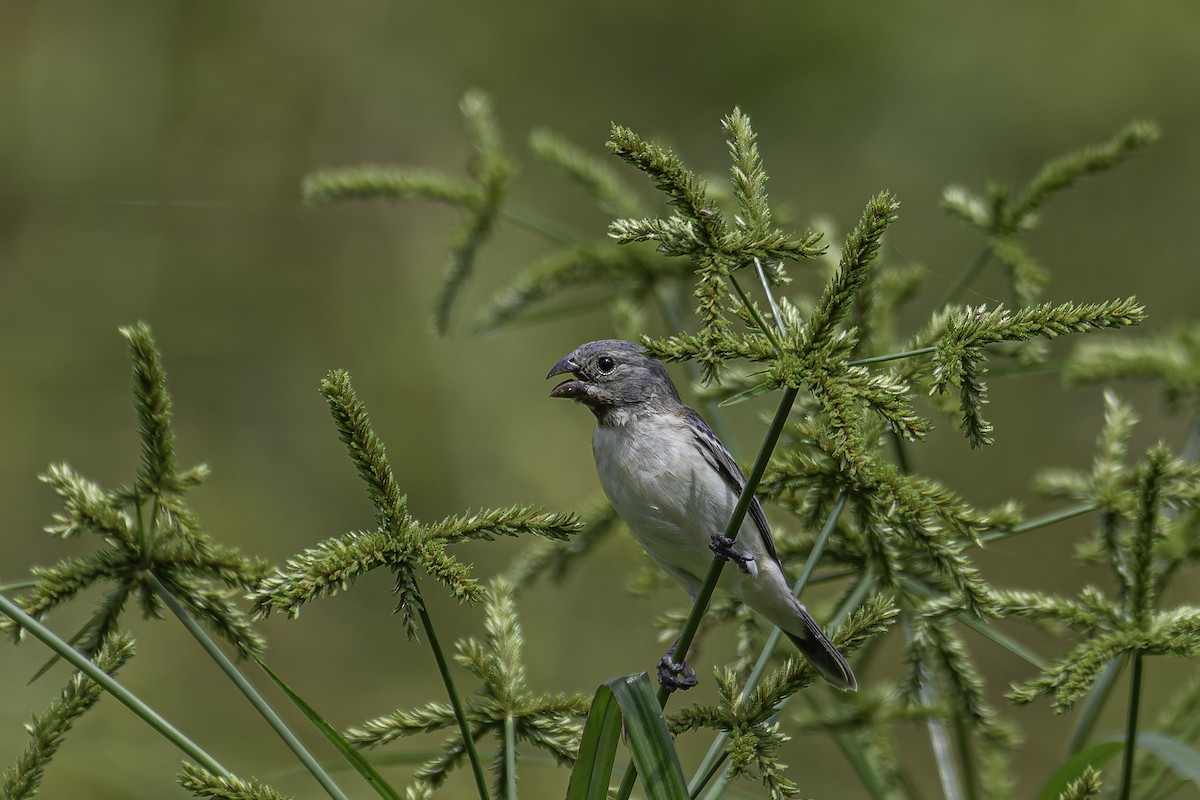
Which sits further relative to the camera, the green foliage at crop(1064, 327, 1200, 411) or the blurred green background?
the blurred green background

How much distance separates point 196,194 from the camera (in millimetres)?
6676

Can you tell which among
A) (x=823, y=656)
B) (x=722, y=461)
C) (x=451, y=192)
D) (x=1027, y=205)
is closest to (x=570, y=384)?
(x=722, y=461)

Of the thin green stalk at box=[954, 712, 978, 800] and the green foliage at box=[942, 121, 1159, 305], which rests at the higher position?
the green foliage at box=[942, 121, 1159, 305]

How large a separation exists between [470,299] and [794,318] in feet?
16.8

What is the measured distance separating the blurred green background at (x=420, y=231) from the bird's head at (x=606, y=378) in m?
2.32

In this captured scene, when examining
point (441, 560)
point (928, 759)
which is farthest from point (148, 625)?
point (441, 560)

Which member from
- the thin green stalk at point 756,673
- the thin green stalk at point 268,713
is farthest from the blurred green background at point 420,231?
the thin green stalk at point 268,713

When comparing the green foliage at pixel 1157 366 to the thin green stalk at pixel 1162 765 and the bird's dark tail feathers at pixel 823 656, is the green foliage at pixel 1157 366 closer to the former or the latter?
the thin green stalk at pixel 1162 765

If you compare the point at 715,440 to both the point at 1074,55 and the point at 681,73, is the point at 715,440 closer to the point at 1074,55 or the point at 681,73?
the point at 681,73

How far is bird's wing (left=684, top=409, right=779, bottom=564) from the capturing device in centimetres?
313

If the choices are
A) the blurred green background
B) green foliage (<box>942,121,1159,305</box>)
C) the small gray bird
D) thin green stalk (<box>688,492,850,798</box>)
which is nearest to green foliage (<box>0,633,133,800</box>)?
thin green stalk (<box>688,492,850,798</box>)

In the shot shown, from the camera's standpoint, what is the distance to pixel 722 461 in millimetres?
3355

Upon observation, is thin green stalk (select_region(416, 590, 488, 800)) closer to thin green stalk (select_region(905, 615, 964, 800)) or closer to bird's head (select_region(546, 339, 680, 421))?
thin green stalk (select_region(905, 615, 964, 800))

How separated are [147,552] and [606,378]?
1725 mm
